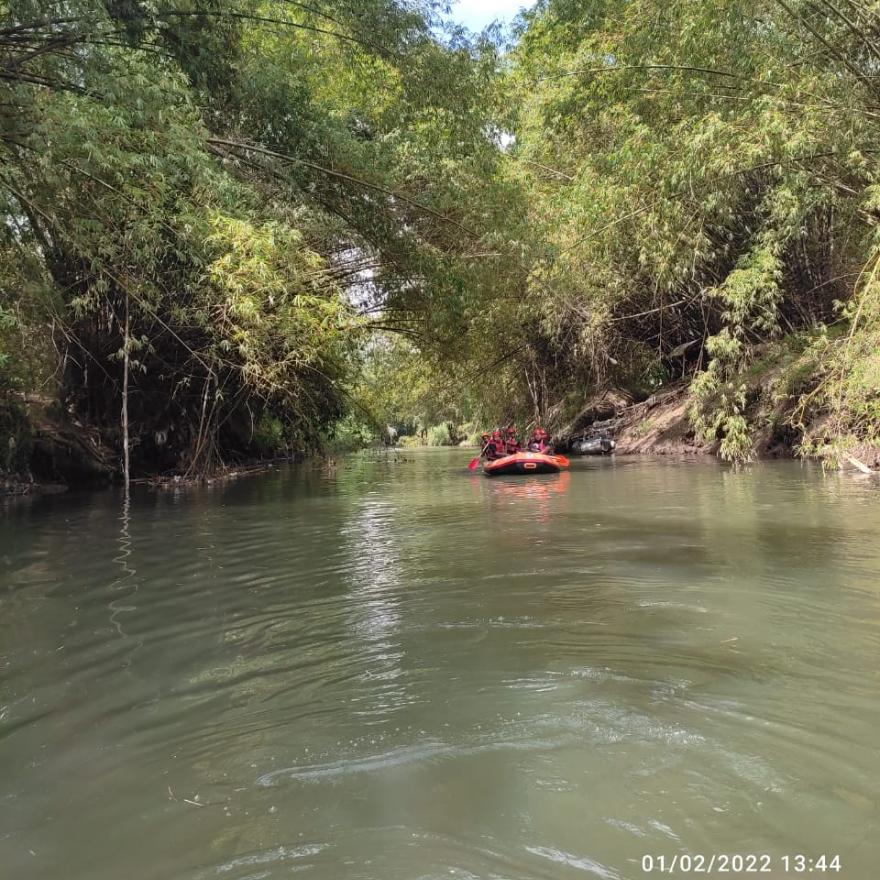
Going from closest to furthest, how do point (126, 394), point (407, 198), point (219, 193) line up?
1. point (219, 193)
2. point (407, 198)
3. point (126, 394)

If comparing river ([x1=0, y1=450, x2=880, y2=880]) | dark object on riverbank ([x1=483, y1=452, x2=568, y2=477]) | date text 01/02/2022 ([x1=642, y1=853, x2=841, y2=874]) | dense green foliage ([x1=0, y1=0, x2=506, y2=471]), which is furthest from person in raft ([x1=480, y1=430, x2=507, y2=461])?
date text 01/02/2022 ([x1=642, y1=853, x2=841, y2=874])

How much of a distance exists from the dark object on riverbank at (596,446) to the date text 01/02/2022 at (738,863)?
18744mm

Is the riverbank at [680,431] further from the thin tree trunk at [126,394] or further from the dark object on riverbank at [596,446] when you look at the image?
the thin tree trunk at [126,394]

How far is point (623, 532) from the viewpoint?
6.79 m

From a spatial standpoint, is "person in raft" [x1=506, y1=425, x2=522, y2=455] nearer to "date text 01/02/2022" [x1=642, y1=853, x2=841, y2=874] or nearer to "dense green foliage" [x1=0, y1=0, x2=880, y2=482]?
"dense green foliage" [x1=0, y1=0, x2=880, y2=482]

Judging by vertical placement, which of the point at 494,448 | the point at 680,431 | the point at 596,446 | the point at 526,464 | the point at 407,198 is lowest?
the point at 526,464

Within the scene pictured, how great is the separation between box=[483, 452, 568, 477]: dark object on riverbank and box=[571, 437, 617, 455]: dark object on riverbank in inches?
241

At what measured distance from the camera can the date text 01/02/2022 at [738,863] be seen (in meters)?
1.76

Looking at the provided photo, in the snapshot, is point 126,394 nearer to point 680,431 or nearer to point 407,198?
point 407,198

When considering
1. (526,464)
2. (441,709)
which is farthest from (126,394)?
(441,709)

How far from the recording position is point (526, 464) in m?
14.0

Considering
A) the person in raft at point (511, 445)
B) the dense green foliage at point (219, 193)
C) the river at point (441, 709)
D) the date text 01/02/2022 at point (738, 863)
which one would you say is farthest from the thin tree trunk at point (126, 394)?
the date text 01/02/2022 at point (738, 863)

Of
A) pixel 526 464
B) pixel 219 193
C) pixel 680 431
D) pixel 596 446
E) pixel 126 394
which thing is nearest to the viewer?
pixel 219 193

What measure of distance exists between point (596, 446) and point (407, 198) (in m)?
12.3
